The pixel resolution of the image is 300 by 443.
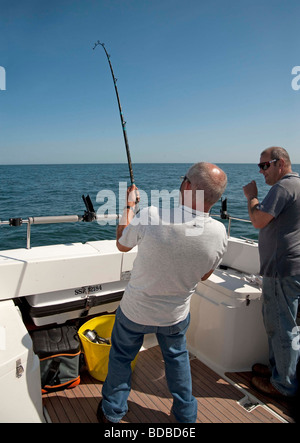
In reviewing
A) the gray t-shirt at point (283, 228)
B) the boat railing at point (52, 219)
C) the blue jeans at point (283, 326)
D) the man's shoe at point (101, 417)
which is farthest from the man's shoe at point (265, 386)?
the boat railing at point (52, 219)

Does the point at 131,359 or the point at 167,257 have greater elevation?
the point at 167,257

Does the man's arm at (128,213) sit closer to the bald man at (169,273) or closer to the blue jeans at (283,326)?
the bald man at (169,273)

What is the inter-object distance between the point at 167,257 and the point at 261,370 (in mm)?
1597

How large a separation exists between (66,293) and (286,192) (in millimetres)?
1747

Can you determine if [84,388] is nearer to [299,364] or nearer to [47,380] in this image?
A: [47,380]

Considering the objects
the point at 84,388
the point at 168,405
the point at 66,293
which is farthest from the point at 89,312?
the point at 168,405

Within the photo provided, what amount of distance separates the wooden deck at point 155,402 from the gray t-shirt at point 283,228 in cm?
94

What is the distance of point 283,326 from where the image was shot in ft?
6.44

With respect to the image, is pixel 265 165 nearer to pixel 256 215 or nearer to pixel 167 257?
pixel 256 215

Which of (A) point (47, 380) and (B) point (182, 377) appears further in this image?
(A) point (47, 380)

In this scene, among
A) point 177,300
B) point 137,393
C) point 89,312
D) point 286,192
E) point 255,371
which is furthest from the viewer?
point 89,312

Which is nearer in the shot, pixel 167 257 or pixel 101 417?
pixel 167 257

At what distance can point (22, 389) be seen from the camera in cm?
154

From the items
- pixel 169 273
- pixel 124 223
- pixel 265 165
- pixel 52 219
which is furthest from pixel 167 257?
pixel 52 219
